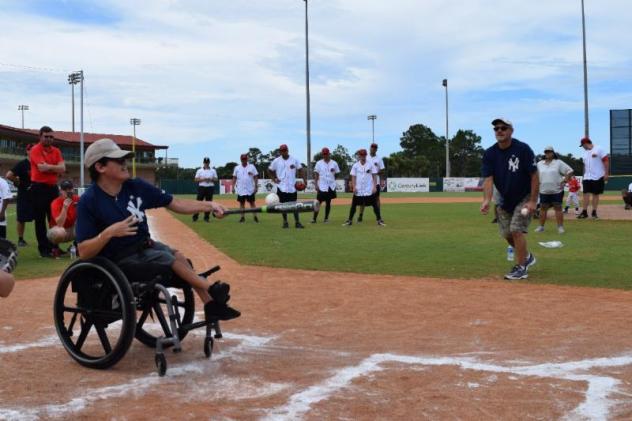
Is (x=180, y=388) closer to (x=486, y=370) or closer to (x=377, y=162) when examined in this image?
(x=486, y=370)

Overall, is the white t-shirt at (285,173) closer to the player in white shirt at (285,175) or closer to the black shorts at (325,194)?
the player in white shirt at (285,175)

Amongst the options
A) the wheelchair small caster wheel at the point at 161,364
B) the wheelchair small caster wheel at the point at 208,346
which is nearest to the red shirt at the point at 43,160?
the wheelchair small caster wheel at the point at 208,346

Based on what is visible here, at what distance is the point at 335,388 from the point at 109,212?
6.43 feet

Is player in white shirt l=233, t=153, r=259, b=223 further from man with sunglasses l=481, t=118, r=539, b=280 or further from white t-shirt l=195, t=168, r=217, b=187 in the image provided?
man with sunglasses l=481, t=118, r=539, b=280

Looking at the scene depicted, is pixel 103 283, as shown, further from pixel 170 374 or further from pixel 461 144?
pixel 461 144

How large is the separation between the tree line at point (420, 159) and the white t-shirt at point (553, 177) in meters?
61.1

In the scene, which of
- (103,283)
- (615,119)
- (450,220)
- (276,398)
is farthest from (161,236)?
(615,119)

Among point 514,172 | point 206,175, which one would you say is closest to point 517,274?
point 514,172

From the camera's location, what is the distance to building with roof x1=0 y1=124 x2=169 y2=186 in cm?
6562

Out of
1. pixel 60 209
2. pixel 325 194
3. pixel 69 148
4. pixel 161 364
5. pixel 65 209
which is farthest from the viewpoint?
pixel 69 148

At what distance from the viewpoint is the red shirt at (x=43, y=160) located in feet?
35.3

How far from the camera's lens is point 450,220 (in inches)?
720

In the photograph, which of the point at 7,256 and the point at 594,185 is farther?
the point at 594,185

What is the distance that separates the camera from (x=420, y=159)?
88812mm
